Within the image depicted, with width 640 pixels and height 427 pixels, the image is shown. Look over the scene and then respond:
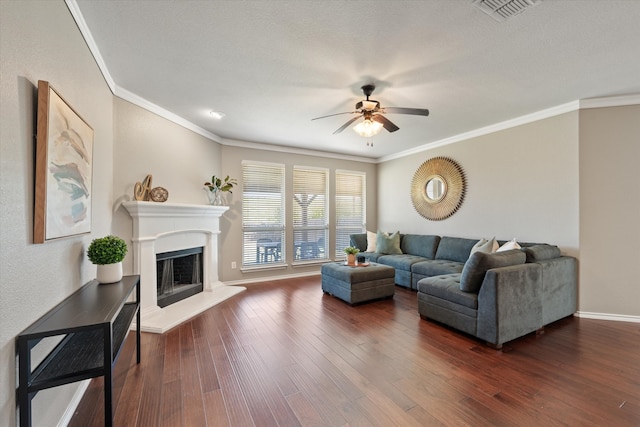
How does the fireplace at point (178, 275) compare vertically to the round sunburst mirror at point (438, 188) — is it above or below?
below

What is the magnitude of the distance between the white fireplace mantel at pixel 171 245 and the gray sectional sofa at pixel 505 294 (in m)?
2.96

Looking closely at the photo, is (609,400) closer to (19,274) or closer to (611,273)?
(611,273)

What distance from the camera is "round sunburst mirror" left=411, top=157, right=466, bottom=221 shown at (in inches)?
187

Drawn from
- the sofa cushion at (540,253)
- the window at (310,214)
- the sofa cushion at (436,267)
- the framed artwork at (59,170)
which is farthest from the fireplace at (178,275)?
the sofa cushion at (540,253)

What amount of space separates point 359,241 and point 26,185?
507cm

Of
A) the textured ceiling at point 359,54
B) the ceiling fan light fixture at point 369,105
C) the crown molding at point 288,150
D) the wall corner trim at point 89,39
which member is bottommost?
the ceiling fan light fixture at point 369,105

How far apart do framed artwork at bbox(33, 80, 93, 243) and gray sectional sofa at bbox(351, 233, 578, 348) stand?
3238mm

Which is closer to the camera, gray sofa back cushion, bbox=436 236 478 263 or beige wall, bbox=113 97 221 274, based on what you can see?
beige wall, bbox=113 97 221 274

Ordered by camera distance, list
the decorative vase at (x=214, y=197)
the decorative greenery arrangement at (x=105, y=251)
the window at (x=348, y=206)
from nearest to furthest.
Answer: the decorative greenery arrangement at (x=105, y=251) → the decorative vase at (x=214, y=197) → the window at (x=348, y=206)

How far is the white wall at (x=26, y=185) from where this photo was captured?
115cm

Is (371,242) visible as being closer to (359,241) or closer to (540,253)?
(359,241)

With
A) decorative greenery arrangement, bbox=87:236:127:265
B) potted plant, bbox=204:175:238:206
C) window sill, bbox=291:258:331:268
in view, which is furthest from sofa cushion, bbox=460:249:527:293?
potted plant, bbox=204:175:238:206

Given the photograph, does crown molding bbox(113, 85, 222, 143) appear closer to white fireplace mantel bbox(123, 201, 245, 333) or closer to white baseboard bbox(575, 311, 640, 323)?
white fireplace mantel bbox(123, 201, 245, 333)

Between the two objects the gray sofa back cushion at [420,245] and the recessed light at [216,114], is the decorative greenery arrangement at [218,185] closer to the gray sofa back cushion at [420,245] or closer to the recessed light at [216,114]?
the recessed light at [216,114]
